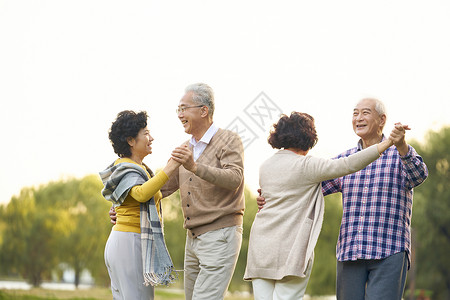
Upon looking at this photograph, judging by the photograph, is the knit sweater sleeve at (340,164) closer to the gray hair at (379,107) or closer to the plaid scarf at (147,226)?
the gray hair at (379,107)

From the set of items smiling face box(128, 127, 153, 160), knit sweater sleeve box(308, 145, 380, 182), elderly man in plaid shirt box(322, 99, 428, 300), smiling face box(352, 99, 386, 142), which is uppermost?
smiling face box(352, 99, 386, 142)

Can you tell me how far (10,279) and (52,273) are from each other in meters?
1.76

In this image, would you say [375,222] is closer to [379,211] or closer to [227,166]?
[379,211]

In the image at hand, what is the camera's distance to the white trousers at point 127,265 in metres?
3.62

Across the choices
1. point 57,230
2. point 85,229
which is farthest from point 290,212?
point 57,230

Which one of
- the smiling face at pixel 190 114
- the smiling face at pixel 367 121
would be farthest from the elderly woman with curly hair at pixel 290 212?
the smiling face at pixel 190 114

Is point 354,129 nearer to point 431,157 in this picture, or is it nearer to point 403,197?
point 403,197

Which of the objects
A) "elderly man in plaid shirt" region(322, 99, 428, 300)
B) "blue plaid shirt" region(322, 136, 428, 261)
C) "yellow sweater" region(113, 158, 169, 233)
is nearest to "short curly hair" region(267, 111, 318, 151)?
"elderly man in plaid shirt" region(322, 99, 428, 300)

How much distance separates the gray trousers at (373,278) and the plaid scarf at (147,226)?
1.16m

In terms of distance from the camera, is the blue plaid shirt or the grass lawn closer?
the blue plaid shirt

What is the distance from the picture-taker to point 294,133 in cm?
362

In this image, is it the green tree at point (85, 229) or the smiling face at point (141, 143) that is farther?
the green tree at point (85, 229)

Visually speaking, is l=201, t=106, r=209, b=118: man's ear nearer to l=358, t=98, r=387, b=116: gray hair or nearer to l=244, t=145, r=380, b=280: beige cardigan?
A: l=244, t=145, r=380, b=280: beige cardigan

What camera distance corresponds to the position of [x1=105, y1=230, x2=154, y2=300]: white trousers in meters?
3.62
